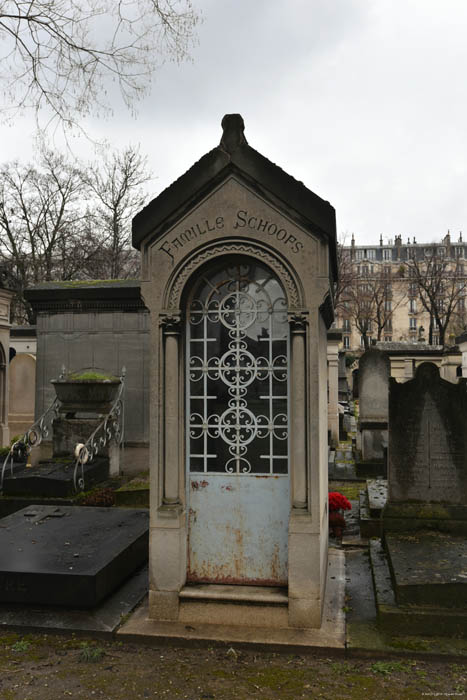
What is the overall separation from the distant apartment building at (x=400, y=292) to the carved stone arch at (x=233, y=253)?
2729 centimetres

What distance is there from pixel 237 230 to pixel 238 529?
261cm

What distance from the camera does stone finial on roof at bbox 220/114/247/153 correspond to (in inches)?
187

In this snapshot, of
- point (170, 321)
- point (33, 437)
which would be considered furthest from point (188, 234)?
point (33, 437)

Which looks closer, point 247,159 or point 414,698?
point 414,698

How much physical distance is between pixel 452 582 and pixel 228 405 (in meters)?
2.34

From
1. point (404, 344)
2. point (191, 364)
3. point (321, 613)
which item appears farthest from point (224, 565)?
point (404, 344)

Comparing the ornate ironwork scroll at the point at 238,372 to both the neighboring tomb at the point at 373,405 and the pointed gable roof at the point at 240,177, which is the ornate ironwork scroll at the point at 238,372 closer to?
the pointed gable roof at the point at 240,177

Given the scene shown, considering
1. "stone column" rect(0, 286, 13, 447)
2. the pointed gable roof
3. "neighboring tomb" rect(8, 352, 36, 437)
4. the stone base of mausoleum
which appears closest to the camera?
the stone base of mausoleum

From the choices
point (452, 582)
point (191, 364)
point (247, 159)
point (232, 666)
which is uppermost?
point (247, 159)

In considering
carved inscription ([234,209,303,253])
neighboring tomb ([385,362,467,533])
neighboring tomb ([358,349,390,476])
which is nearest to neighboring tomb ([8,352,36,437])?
neighboring tomb ([358,349,390,476])

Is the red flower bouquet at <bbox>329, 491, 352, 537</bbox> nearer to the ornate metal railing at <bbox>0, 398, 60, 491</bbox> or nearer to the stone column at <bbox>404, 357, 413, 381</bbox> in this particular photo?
the ornate metal railing at <bbox>0, 398, 60, 491</bbox>

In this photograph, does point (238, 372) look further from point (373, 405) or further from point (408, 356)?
point (408, 356)

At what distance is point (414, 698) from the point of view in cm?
360

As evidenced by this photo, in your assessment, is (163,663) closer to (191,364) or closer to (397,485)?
(191,364)
